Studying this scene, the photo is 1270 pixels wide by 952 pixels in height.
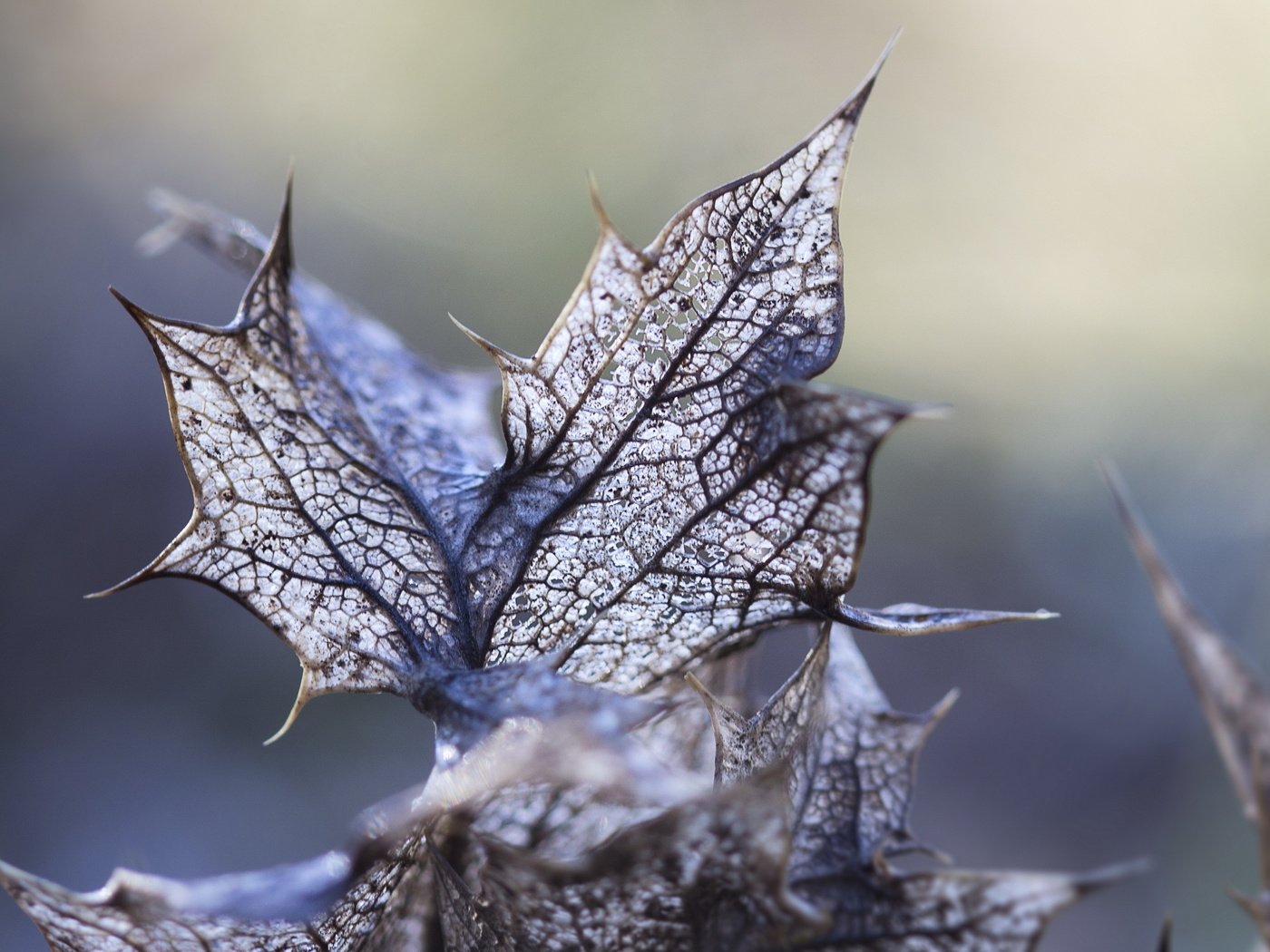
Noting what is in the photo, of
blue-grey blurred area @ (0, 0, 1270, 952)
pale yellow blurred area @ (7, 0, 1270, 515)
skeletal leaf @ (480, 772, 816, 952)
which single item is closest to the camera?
skeletal leaf @ (480, 772, 816, 952)

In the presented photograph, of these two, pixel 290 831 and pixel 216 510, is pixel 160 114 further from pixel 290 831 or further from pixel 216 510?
pixel 216 510

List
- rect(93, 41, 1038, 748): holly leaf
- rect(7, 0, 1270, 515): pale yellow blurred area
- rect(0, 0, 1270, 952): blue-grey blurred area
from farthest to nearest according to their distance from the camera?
rect(7, 0, 1270, 515): pale yellow blurred area, rect(0, 0, 1270, 952): blue-grey blurred area, rect(93, 41, 1038, 748): holly leaf

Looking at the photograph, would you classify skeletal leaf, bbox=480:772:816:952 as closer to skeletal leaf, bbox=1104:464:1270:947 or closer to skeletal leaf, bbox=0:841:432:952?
skeletal leaf, bbox=0:841:432:952

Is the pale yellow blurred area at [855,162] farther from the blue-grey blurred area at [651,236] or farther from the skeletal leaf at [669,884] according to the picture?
the skeletal leaf at [669,884]

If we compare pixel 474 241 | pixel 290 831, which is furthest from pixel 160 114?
pixel 290 831

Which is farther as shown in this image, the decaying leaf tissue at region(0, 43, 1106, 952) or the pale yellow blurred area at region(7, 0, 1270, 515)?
the pale yellow blurred area at region(7, 0, 1270, 515)

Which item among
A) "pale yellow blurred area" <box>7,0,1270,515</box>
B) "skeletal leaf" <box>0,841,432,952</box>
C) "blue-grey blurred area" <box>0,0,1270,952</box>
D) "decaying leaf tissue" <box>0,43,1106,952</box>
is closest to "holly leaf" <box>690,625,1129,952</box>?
"decaying leaf tissue" <box>0,43,1106,952</box>

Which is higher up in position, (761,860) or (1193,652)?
(1193,652)
